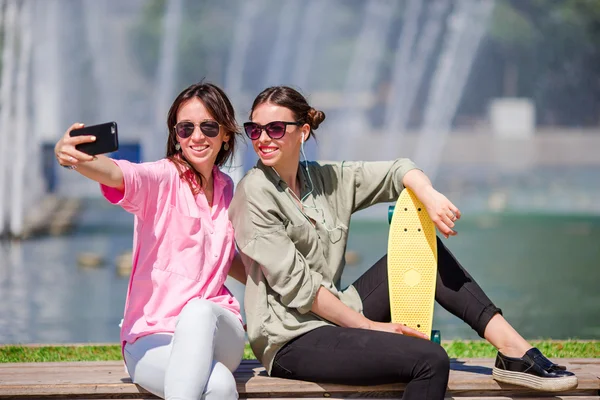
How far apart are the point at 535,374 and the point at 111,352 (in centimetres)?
217

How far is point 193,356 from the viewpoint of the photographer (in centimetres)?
271

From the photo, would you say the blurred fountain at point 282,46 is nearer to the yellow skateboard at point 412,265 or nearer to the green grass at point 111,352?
the green grass at point 111,352

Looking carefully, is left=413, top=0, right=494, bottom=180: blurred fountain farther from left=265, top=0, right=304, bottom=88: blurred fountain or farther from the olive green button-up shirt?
the olive green button-up shirt

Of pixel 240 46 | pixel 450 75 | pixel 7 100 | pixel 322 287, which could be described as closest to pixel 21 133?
pixel 7 100

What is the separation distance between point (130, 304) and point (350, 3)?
1199 inches

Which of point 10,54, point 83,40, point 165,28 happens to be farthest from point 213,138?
point 165,28

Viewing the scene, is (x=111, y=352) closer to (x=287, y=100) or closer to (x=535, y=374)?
(x=287, y=100)

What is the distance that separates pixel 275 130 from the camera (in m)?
3.14

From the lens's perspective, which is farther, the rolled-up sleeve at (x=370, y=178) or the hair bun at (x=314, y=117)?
the rolled-up sleeve at (x=370, y=178)

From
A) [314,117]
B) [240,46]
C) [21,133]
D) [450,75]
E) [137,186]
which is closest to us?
[137,186]

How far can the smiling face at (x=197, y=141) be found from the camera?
316cm

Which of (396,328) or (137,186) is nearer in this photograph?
(137,186)

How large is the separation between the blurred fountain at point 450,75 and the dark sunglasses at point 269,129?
23.9m

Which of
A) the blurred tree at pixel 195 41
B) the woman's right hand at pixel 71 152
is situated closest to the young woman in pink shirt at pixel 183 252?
the woman's right hand at pixel 71 152
